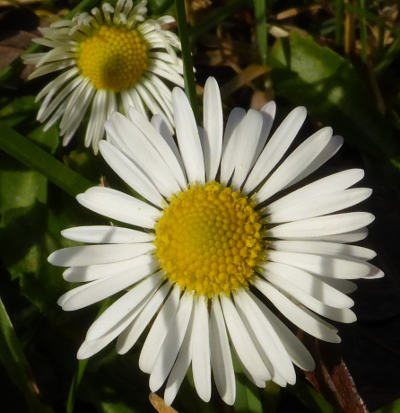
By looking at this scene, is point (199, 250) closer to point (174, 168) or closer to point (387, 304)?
point (174, 168)

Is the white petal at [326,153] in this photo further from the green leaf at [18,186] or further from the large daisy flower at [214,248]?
the green leaf at [18,186]

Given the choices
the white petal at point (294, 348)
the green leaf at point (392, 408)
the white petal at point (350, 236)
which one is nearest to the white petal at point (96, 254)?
the white petal at point (294, 348)

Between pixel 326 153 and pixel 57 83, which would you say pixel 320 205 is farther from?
pixel 57 83

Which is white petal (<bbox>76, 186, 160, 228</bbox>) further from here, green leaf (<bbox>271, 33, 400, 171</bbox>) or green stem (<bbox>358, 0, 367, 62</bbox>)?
green stem (<bbox>358, 0, 367, 62</bbox>)

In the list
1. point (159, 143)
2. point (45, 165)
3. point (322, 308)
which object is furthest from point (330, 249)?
point (45, 165)

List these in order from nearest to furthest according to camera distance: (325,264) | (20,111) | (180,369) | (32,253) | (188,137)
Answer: (325,264)
(180,369)
(188,137)
(32,253)
(20,111)

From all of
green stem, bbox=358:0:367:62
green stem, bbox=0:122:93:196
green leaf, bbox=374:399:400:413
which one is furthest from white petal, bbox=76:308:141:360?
green stem, bbox=358:0:367:62
